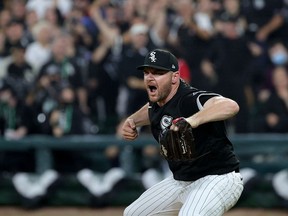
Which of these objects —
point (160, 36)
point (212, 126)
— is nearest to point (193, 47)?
point (160, 36)

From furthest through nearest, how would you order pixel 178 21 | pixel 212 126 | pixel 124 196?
1. pixel 178 21
2. pixel 124 196
3. pixel 212 126

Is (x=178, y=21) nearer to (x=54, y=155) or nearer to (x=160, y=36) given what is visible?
(x=160, y=36)

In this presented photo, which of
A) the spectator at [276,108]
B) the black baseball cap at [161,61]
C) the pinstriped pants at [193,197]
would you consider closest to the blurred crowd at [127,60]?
the spectator at [276,108]

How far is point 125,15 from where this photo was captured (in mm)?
12703

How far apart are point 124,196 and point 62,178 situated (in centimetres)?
90

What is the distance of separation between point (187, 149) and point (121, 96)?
5733 millimetres

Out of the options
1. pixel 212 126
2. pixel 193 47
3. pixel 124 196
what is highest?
pixel 193 47

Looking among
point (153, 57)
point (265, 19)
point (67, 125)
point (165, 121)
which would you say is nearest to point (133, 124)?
point (165, 121)

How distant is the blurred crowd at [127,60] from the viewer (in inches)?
450

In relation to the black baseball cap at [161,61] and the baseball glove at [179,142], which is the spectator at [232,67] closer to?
the black baseball cap at [161,61]

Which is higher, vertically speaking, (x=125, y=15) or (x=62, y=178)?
(x=125, y=15)

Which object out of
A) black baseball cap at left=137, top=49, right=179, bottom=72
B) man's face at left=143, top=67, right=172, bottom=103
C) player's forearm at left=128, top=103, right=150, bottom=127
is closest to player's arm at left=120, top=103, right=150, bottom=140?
player's forearm at left=128, top=103, right=150, bottom=127

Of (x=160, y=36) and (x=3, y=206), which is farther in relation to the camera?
(x=160, y=36)

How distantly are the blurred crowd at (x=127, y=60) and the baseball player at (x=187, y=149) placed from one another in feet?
15.3
